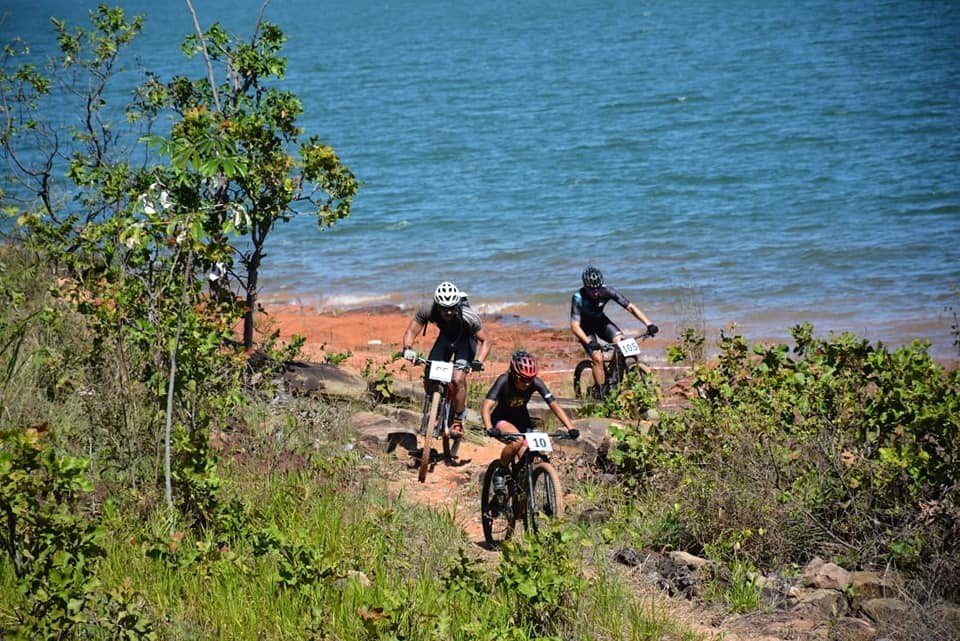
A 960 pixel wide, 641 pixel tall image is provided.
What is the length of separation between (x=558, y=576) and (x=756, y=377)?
166 inches

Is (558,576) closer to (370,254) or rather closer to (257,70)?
(257,70)

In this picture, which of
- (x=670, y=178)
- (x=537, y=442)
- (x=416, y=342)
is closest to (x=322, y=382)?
(x=537, y=442)

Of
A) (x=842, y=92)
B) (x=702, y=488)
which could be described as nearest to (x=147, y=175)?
(x=702, y=488)

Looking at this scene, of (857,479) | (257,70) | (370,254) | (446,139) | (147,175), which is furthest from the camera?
(446,139)

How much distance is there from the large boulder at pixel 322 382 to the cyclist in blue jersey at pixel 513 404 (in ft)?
10.9

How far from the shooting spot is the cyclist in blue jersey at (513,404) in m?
9.14

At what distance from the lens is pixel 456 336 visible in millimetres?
11875

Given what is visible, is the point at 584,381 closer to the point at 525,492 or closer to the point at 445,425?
the point at 445,425

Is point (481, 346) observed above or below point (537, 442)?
above

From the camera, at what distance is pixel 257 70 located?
40.1 feet

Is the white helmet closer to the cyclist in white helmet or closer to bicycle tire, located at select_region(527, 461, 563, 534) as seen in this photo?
the cyclist in white helmet

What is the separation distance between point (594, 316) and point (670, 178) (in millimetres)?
16743

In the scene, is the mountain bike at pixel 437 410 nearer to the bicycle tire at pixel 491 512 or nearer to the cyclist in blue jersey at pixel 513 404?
the cyclist in blue jersey at pixel 513 404

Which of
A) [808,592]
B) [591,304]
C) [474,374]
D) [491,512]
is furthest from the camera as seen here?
[474,374]
